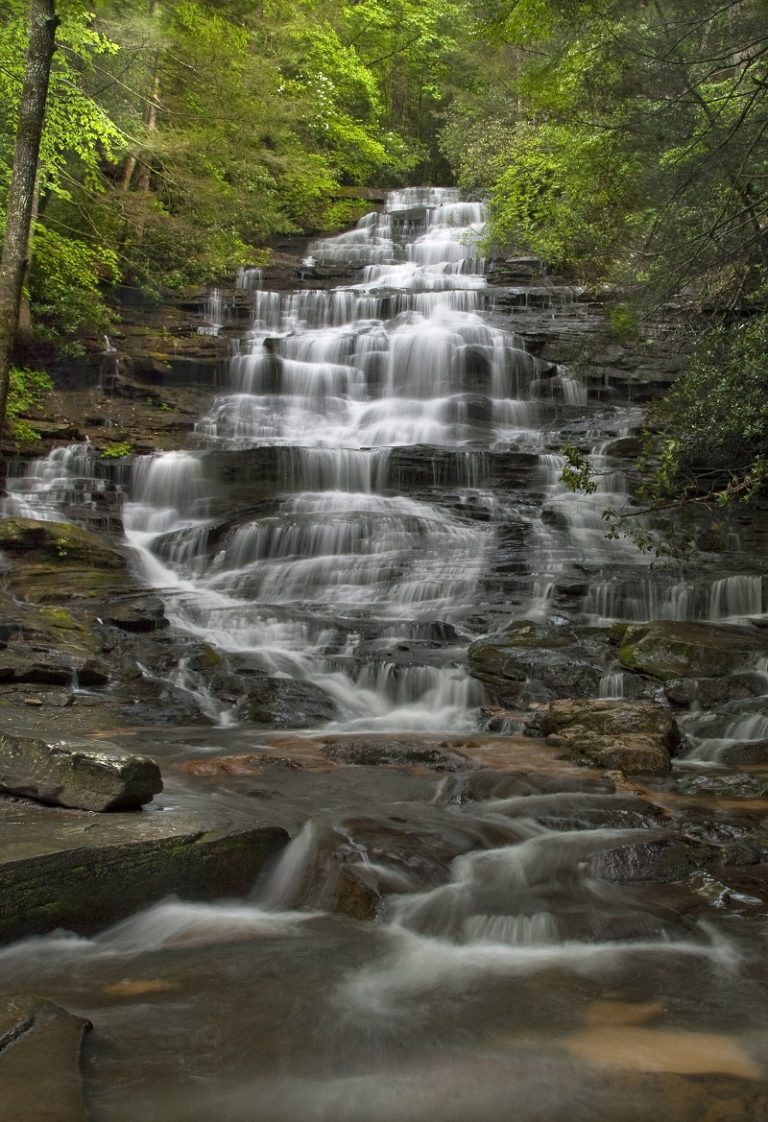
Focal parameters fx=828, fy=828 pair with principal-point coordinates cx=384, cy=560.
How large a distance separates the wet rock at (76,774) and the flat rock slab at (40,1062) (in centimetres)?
191

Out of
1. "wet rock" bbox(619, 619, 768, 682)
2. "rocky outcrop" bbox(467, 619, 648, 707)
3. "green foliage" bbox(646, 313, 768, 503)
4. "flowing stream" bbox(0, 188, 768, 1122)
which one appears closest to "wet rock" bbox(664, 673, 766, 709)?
"wet rock" bbox(619, 619, 768, 682)

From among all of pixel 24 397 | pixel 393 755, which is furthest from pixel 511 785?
pixel 24 397

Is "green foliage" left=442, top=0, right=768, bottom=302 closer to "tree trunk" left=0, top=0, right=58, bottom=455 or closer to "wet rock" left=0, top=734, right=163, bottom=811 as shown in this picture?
"tree trunk" left=0, top=0, right=58, bottom=455

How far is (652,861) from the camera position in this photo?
5.10m

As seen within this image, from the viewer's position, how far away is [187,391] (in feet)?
62.7

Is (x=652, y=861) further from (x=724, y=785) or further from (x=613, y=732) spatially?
(x=613, y=732)

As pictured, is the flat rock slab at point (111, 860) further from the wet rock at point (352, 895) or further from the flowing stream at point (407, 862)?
the wet rock at point (352, 895)

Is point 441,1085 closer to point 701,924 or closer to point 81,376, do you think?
point 701,924

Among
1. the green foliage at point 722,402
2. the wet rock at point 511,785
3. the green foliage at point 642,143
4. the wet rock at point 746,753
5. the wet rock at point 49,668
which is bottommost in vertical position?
the wet rock at point 511,785

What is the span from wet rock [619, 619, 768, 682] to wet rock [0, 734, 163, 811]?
619 centimetres

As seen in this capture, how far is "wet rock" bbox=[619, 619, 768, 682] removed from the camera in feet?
30.8

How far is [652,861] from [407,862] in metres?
1.51

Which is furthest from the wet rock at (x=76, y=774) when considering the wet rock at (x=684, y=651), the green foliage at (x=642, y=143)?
the green foliage at (x=642, y=143)

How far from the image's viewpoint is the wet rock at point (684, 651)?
9383 millimetres
